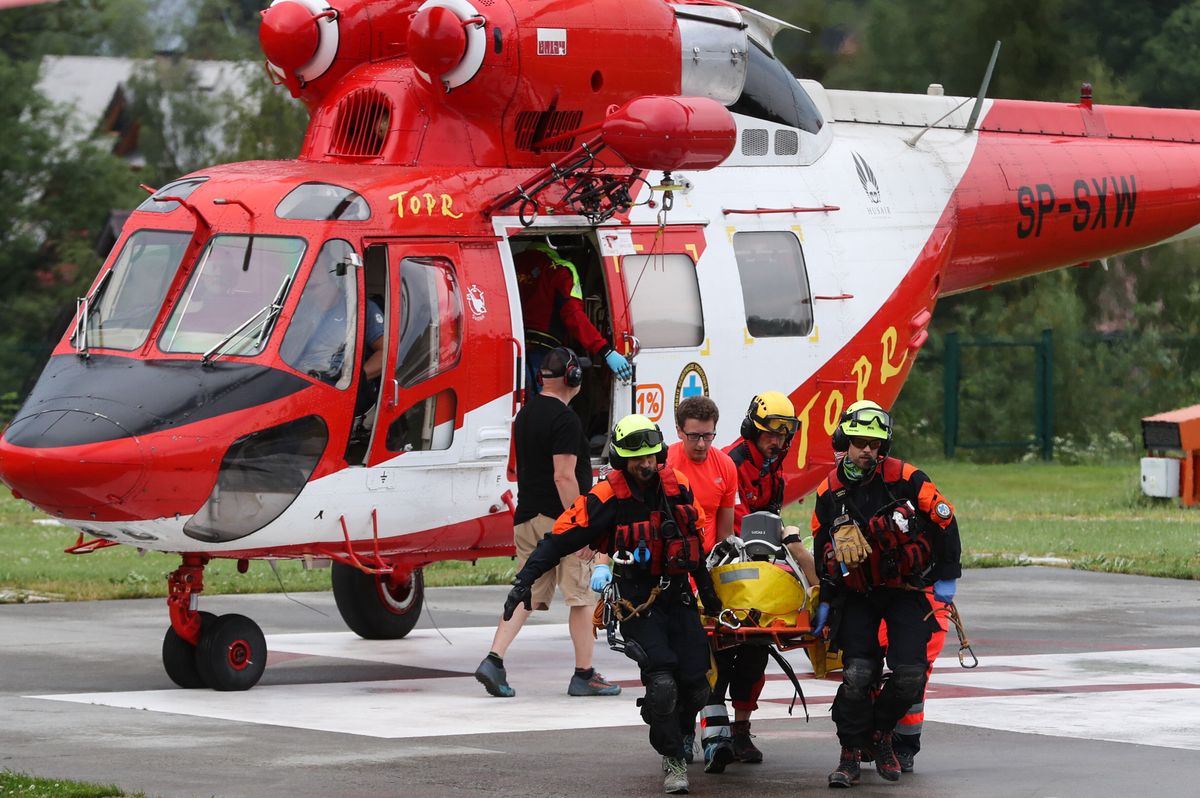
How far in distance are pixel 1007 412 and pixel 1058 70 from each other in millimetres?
5481

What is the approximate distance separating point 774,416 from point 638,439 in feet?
4.66

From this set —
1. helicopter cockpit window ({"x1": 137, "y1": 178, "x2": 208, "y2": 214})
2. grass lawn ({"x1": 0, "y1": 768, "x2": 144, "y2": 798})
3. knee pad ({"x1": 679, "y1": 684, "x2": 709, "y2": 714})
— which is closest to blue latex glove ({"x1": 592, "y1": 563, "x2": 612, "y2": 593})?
knee pad ({"x1": 679, "y1": 684, "x2": 709, "y2": 714})

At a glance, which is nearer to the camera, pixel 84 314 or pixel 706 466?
pixel 706 466

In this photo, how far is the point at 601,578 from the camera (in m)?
9.12

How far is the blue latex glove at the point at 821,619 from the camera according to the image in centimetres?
917

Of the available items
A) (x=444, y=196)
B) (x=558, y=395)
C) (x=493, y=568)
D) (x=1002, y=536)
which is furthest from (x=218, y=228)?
(x=1002, y=536)

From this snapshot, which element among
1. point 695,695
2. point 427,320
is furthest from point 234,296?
point 695,695

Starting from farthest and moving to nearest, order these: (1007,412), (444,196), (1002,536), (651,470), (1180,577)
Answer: (1007,412) < (1002,536) < (1180,577) < (444,196) < (651,470)

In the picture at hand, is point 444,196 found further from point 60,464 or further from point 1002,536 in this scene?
point 1002,536

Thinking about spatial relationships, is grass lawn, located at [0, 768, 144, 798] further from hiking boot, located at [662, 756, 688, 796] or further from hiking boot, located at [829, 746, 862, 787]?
hiking boot, located at [829, 746, 862, 787]

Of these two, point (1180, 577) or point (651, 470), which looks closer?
point (651, 470)

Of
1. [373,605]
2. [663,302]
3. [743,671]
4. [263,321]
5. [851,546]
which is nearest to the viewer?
[851,546]

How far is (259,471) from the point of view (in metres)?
10.8

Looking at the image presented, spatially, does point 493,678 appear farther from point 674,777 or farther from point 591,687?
point 674,777
